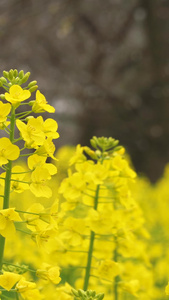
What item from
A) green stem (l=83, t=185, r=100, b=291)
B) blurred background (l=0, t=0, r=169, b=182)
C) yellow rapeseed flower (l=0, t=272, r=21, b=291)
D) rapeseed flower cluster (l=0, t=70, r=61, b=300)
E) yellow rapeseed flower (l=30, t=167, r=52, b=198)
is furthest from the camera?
blurred background (l=0, t=0, r=169, b=182)

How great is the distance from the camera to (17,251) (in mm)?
4375

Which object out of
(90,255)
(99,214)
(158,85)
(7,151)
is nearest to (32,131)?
(7,151)

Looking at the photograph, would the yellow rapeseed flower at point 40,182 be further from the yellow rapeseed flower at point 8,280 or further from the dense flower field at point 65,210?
the yellow rapeseed flower at point 8,280

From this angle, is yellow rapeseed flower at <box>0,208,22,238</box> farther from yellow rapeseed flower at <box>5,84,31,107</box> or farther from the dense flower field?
yellow rapeseed flower at <box>5,84,31,107</box>

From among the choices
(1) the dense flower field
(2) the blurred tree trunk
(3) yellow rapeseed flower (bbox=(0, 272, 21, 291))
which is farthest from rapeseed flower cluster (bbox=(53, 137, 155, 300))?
(2) the blurred tree trunk

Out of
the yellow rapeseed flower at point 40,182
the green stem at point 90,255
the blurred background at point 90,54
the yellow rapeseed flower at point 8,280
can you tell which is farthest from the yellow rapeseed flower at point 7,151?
the blurred background at point 90,54

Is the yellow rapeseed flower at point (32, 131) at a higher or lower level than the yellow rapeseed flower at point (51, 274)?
higher

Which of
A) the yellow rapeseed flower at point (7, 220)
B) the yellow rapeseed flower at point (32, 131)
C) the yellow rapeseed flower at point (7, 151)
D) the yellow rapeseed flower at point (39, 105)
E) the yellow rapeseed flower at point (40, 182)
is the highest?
the yellow rapeseed flower at point (39, 105)

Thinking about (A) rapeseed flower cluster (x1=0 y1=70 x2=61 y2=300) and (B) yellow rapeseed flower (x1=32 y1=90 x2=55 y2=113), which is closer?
(A) rapeseed flower cluster (x1=0 y1=70 x2=61 y2=300)

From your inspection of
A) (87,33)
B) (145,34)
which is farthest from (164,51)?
(87,33)

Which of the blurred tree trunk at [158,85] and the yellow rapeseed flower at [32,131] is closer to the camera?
the yellow rapeseed flower at [32,131]

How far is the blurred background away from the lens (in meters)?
12.0

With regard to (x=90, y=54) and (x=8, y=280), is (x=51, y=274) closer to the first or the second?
(x=8, y=280)

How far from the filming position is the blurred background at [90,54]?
1201cm
